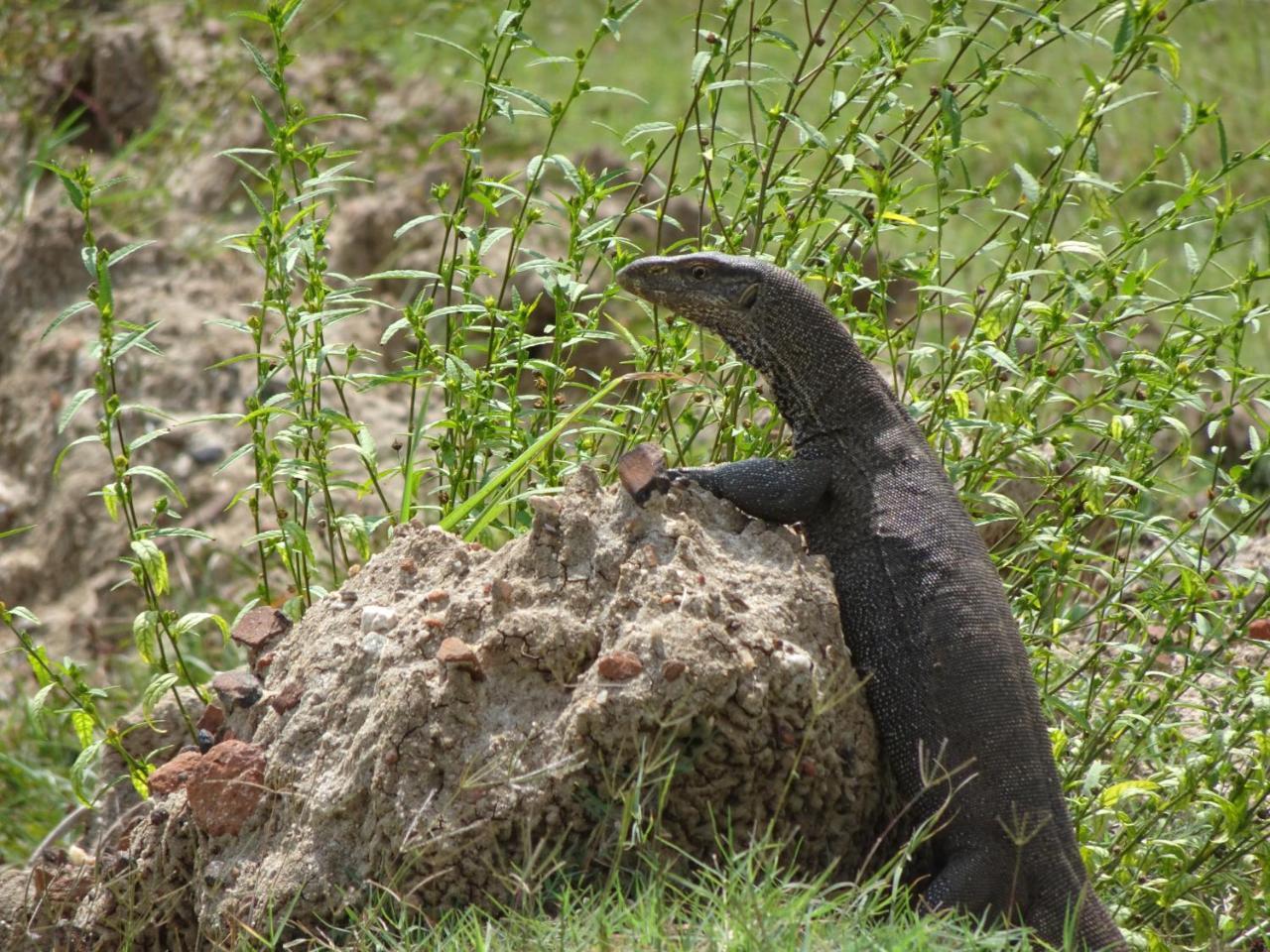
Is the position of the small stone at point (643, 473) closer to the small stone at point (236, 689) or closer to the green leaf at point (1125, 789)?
the small stone at point (236, 689)

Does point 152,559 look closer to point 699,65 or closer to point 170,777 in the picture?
point 170,777

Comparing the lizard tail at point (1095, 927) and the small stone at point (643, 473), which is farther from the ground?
the small stone at point (643, 473)

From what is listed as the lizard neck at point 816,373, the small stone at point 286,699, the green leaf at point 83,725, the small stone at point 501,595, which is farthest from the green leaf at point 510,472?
the green leaf at point 83,725

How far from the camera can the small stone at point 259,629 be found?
395 cm

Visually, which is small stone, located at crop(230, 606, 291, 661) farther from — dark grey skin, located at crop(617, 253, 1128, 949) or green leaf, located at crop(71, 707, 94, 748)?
dark grey skin, located at crop(617, 253, 1128, 949)

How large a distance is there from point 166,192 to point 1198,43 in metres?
7.10

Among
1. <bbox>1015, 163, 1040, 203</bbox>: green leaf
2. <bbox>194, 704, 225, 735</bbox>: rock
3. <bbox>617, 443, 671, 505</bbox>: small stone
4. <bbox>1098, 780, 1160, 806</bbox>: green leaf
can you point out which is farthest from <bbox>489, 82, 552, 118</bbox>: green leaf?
<bbox>1098, 780, 1160, 806</bbox>: green leaf

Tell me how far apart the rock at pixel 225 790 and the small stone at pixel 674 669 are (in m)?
1.05

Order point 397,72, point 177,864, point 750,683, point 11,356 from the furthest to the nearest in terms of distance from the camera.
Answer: point 397,72
point 11,356
point 177,864
point 750,683

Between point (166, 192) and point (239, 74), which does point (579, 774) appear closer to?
point (166, 192)

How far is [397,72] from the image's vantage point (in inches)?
409

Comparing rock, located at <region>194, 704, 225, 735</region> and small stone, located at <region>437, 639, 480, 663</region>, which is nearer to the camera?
small stone, located at <region>437, 639, 480, 663</region>

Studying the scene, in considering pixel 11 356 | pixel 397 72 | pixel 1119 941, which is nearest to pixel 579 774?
pixel 1119 941

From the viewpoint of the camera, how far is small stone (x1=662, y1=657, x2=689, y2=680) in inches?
122
